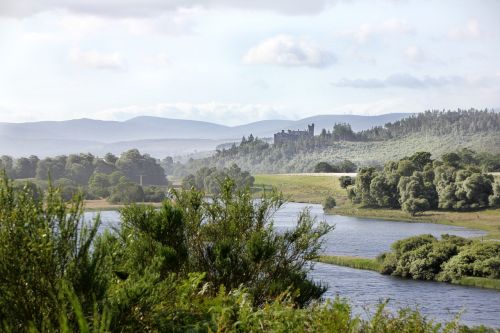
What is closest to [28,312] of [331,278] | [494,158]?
[331,278]

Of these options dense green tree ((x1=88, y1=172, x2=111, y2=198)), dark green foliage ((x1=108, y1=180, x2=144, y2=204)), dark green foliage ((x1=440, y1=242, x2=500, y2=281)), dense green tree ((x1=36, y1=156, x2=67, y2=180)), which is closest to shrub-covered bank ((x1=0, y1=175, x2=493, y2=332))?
dark green foliage ((x1=440, y1=242, x2=500, y2=281))

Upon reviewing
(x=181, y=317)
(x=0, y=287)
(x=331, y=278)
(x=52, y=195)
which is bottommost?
(x=331, y=278)

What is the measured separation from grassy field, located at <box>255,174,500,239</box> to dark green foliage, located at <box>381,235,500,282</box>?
11271 mm

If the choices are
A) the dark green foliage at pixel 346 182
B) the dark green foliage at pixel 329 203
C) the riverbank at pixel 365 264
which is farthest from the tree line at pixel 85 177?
the riverbank at pixel 365 264

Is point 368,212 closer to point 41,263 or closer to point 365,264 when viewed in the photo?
point 365,264

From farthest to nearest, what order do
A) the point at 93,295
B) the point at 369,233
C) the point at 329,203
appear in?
the point at 329,203 → the point at 369,233 → the point at 93,295

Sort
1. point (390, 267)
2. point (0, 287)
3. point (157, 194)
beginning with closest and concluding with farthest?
point (0, 287) → point (390, 267) → point (157, 194)

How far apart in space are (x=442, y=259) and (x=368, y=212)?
63.2 meters

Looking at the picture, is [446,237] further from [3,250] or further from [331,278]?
[3,250]

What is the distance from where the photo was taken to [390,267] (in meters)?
68.4

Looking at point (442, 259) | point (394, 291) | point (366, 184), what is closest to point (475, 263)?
point (442, 259)

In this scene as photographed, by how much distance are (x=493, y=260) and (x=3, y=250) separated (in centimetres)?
5565

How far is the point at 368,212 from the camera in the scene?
130 metres

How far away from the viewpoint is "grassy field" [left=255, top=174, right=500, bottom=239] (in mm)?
109250
